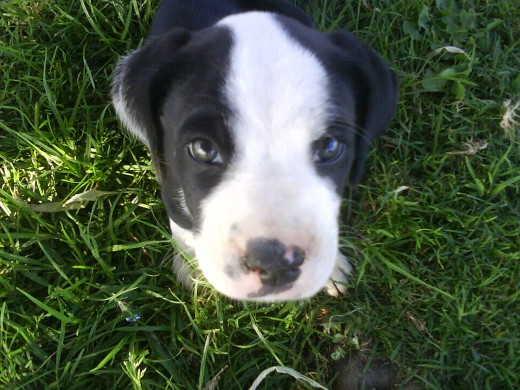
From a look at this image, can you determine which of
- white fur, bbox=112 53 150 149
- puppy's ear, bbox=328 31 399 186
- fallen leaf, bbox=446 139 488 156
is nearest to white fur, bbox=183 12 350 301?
puppy's ear, bbox=328 31 399 186

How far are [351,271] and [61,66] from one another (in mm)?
2229

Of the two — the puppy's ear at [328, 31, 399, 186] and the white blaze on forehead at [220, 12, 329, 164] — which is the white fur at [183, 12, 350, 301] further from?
the puppy's ear at [328, 31, 399, 186]

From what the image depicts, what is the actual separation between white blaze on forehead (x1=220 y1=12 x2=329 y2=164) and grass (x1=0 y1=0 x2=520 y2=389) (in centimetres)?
128

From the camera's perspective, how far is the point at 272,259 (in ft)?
6.38

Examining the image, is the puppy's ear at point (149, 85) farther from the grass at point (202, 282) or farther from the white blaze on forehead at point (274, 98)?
the grass at point (202, 282)

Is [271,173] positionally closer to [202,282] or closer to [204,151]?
[204,151]

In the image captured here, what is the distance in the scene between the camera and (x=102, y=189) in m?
3.45

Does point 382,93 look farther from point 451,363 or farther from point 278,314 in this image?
point 451,363

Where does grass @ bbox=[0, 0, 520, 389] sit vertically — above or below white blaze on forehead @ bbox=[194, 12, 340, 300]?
below

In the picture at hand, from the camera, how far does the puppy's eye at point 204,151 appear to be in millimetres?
2160

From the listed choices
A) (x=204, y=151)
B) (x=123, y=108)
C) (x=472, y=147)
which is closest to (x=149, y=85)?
(x=123, y=108)

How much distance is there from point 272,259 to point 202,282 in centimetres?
123

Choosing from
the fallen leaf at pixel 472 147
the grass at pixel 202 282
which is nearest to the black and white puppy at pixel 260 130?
the grass at pixel 202 282

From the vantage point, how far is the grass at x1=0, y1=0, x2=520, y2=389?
310cm
